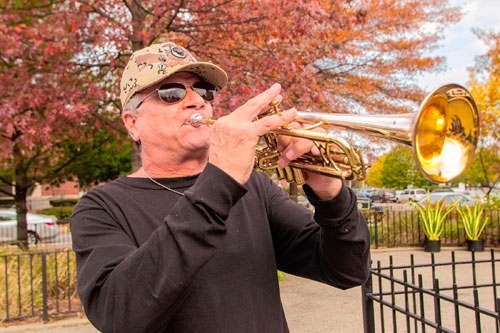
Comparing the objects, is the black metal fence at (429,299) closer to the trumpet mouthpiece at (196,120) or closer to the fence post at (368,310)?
the fence post at (368,310)

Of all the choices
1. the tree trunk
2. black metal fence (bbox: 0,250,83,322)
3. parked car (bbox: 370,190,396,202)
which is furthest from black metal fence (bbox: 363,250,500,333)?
parked car (bbox: 370,190,396,202)

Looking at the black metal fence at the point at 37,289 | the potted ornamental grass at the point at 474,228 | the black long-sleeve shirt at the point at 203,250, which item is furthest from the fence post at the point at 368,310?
the potted ornamental grass at the point at 474,228

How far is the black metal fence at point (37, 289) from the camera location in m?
5.39

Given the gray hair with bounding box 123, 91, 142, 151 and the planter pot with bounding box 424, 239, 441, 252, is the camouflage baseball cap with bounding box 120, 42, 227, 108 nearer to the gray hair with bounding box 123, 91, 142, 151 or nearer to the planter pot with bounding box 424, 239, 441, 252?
the gray hair with bounding box 123, 91, 142, 151

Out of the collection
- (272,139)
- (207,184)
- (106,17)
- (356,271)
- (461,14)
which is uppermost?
(461,14)

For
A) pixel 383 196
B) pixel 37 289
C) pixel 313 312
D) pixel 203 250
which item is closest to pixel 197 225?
pixel 203 250

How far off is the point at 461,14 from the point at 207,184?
49.9 feet

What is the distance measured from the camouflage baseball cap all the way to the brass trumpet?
0.43m

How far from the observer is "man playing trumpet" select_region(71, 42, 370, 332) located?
1.15m

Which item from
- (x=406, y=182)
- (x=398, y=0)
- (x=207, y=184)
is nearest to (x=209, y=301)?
(x=207, y=184)

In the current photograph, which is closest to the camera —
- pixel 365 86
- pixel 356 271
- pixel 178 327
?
pixel 178 327

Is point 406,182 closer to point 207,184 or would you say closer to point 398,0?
point 398,0

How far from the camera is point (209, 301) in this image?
1413 mm

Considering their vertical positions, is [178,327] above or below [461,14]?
below
